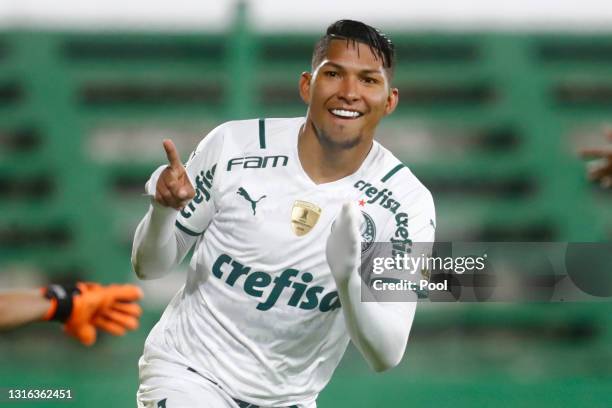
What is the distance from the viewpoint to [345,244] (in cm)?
274

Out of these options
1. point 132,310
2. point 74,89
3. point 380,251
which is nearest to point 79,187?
point 74,89

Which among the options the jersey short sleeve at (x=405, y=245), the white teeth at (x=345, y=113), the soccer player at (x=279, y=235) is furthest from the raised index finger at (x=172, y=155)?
the jersey short sleeve at (x=405, y=245)

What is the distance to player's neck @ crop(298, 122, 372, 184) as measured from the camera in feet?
10.9

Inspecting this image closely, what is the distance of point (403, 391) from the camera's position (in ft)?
21.5

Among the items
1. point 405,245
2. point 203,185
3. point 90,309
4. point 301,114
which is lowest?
point 301,114

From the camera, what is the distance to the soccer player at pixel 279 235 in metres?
3.23

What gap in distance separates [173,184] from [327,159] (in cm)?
57

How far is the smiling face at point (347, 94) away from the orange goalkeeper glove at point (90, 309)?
0.89 meters

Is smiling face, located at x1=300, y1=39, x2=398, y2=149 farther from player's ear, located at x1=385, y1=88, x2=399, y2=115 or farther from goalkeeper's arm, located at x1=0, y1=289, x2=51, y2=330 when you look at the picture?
goalkeeper's arm, located at x1=0, y1=289, x2=51, y2=330

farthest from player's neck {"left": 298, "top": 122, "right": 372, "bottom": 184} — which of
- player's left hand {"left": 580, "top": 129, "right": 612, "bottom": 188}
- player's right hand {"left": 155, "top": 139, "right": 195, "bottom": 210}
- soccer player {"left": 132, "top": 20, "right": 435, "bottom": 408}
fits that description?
player's left hand {"left": 580, "top": 129, "right": 612, "bottom": 188}

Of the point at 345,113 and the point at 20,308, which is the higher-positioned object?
the point at 345,113

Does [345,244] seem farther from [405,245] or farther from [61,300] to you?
[61,300]
